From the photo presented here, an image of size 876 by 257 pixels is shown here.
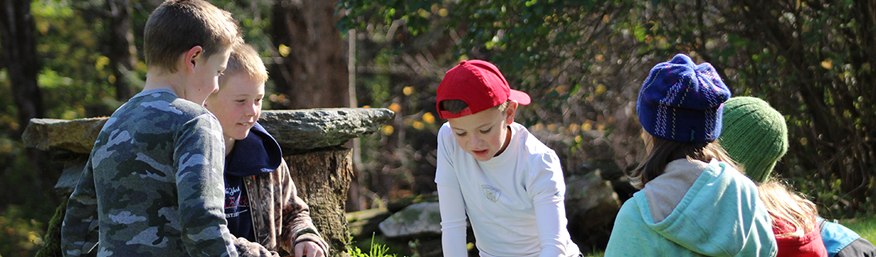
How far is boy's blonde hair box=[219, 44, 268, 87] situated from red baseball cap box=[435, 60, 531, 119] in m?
0.73

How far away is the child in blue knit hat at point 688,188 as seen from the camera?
1.45 metres

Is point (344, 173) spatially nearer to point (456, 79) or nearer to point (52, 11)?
point (456, 79)

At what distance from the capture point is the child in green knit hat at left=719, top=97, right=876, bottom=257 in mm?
1683

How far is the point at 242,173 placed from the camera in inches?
88.5

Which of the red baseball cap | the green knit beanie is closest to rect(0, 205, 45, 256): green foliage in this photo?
the red baseball cap

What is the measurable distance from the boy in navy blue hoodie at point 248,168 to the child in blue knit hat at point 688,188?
1.29 m

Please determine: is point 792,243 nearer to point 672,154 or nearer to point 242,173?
point 672,154

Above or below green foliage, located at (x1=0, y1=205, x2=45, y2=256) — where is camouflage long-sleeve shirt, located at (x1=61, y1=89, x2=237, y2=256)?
above

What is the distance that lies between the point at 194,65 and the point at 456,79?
0.90 m

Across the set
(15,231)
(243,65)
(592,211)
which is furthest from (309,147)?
(15,231)

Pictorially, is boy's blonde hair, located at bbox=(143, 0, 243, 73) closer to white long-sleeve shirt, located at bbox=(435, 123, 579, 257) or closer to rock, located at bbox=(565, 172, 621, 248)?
white long-sleeve shirt, located at bbox=(435, 123, 579, 257)

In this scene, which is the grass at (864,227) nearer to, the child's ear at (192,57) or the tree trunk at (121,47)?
the child's ear at (192,57)

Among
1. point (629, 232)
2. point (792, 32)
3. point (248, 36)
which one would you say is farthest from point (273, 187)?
point (248, 36)

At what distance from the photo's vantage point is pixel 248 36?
9.78 m
